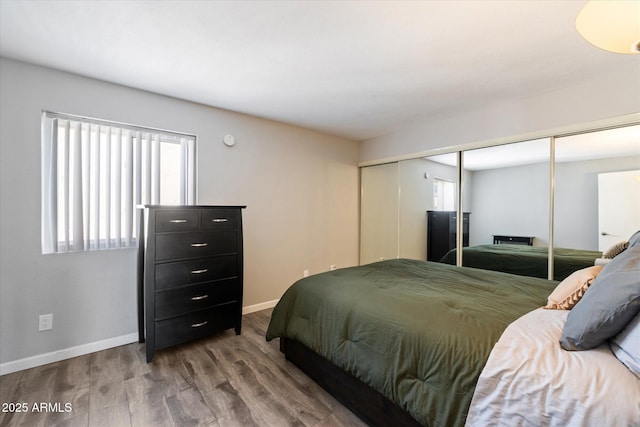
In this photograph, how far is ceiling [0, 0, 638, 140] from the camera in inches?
62.1

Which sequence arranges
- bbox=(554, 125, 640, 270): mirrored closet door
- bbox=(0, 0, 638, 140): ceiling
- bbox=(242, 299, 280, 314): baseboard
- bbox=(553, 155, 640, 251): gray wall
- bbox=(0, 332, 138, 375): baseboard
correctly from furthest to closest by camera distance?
1. bbox=(242, 299, 280, 314): baseboard
2. bbox=(553, 155, 640, 251): gray wall
3. bbox=(554, 125, 640, 270): mirrored closet door
4. bbox=(0, 332, 138, 375): baseboard
5. bbox=(0, 0, 638, 140): ceiling

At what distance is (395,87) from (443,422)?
251 cm

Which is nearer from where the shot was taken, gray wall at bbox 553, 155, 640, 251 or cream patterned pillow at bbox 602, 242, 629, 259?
cream patterned pillow at bbox 602, 242, 629, 259

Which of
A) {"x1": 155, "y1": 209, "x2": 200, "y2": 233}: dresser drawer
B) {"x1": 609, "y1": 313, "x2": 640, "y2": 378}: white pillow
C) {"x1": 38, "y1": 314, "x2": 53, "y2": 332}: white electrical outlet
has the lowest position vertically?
{"x1": 38, "y1": 314, "x2": 53, "y2": 332}: white electrical outlet

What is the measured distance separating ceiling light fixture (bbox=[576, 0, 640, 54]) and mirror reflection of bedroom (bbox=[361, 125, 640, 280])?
1.78 meters

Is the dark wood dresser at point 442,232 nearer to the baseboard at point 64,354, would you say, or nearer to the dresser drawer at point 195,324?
the dresser drawer at point 195,324

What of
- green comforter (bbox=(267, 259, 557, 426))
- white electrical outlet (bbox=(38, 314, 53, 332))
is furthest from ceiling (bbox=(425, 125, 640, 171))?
white electrical outlet (bbox=(38, 314, 53, 332))

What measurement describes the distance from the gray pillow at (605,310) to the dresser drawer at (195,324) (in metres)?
2.43

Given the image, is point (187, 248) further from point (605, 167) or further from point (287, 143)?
point (605, 167)

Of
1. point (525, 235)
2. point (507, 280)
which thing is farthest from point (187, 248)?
point (525, 235)

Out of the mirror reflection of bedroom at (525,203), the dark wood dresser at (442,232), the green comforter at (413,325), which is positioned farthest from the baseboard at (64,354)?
the dark wood dresser at (442,232)

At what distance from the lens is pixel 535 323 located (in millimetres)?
1237

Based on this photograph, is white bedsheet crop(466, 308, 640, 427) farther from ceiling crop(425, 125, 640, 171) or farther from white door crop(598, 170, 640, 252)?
ceiling crop(425, 125, 640, 171)

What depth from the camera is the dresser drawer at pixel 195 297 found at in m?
2.25
